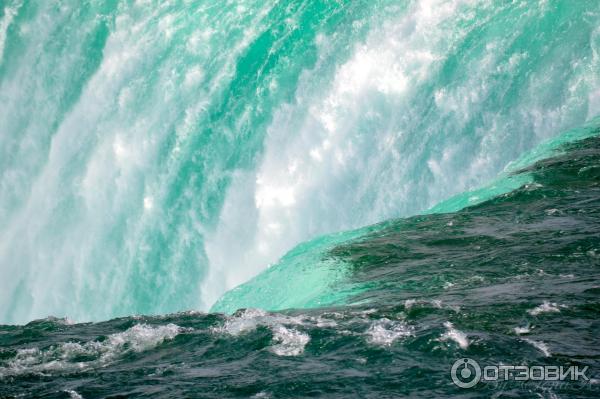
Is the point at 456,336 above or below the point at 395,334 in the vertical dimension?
below

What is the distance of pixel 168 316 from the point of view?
14.4m

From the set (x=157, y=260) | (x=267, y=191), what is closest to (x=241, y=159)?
(x=267, y=191)

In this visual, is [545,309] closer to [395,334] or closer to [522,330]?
[522,330]

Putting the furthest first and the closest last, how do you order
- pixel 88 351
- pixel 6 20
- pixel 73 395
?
pixel 6 20 → pixel 88 351 → pixel 73 395

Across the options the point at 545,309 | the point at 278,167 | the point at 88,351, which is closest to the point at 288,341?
the point at 88,351

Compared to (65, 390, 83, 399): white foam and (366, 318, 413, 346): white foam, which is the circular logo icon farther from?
(65, 390, 83, 399): white foam

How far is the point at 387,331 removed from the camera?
10359 millimetres

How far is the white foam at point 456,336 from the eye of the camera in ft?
30.0

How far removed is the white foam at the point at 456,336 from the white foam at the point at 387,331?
0.64 meters

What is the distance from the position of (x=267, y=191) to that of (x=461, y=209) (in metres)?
10.6

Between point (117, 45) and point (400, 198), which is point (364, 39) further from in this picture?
point (117, 45)

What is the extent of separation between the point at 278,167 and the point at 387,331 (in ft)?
59.3
